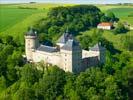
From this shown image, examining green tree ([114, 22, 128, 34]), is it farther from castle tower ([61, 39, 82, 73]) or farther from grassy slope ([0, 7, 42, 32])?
castle tower ([61, 39, 82, 73])

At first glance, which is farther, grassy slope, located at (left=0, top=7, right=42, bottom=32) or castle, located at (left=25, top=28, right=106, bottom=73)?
grassy slope, located at (left=0, top=7, right=42, bottom=32)

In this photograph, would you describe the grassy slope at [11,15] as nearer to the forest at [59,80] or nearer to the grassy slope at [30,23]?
the grassy slope at [30,23]

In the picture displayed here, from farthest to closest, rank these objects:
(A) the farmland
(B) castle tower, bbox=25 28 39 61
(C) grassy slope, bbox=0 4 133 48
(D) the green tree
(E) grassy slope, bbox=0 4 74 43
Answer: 1. (D) the green tree
2. (A) the farmland
3. (E) grassy slope, bbox=0 4 74 43
4. (C) grassy slope, bbox=0 4 133 48
5. (B) castle tower, bbox=25 28 39 61

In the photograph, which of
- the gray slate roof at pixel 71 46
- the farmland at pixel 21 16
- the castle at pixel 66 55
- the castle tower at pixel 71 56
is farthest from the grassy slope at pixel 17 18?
the gray slate roof at pixel 71 46

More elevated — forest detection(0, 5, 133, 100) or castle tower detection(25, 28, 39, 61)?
castle tower detection(25, 28, 39, 61)

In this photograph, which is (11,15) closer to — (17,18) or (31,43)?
(17,18)

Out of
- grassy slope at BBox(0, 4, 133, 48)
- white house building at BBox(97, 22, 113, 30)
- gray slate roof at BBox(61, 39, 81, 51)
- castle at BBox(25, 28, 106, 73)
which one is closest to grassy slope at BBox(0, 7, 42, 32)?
grassy slope at BBox(0, 4, 133, 48)

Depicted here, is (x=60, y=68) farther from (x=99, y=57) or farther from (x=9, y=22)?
(x=9, y=22)
